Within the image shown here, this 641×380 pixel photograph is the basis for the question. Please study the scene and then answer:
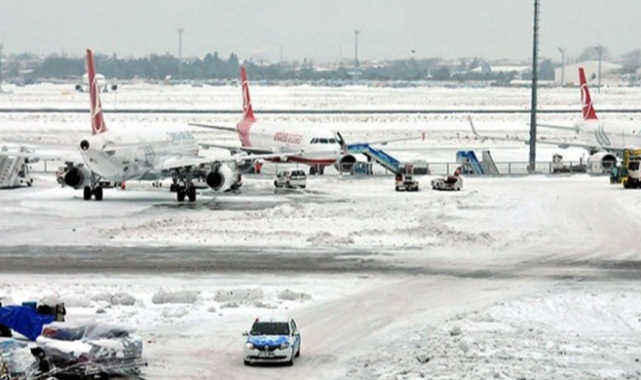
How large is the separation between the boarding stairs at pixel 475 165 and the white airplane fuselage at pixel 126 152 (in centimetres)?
2766

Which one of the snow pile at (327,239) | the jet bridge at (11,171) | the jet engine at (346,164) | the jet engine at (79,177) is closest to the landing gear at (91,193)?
the jet engine at (79,177)

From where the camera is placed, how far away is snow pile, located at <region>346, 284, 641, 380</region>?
32031 millimetres

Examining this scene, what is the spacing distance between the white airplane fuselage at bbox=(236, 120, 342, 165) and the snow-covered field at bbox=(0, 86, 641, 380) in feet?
29.7

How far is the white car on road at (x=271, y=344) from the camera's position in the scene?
32219 millimetres

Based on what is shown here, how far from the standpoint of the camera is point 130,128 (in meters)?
79.2

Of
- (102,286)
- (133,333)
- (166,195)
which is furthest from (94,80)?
(133,333)

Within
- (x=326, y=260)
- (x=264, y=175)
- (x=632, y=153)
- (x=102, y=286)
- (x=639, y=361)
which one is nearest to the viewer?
(x=639, y=361)

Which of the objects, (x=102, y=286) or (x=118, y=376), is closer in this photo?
(x=118, y=376)

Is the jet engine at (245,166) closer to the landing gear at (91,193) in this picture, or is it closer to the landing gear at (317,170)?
the landing gear at (317,170)

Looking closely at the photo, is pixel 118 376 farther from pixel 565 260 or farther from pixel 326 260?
pixel 565 260

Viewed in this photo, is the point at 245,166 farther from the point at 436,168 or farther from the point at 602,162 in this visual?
the point at 602,162

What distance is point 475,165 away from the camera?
332ft

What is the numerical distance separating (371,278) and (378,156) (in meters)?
54.8

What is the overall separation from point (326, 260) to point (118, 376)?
22659 mm
